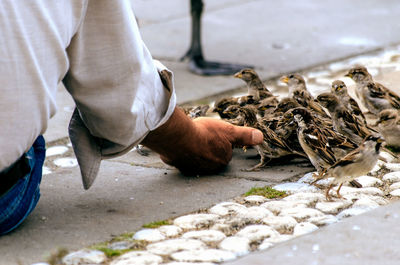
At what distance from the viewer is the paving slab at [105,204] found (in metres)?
3.82

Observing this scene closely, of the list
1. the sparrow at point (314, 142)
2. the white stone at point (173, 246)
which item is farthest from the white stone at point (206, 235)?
the sparrow at point (314, 142)

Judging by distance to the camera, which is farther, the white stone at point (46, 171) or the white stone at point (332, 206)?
the white stone at point (46, 171)

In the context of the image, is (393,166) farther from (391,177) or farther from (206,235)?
(206,235)

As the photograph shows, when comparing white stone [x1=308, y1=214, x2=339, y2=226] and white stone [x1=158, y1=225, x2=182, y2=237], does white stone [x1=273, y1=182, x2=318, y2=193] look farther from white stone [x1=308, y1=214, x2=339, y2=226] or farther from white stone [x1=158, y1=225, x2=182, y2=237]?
white stone [x1=158, y1=225, x2=182, y2=237]

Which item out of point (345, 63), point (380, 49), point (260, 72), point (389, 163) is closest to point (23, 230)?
point (389, 163)

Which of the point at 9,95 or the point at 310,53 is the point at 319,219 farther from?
the point at 310,53

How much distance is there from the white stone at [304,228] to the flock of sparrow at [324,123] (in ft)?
1.52

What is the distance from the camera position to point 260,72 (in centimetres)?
812

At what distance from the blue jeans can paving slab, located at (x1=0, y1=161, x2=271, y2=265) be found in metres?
0.07

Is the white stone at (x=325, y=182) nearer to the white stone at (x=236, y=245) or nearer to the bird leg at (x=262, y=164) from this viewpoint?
the bird leg at (x=262, y=164)

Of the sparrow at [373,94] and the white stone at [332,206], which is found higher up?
the white stone at [332,206]

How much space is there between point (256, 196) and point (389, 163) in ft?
3.74

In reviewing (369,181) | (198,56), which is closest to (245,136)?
(369,181)

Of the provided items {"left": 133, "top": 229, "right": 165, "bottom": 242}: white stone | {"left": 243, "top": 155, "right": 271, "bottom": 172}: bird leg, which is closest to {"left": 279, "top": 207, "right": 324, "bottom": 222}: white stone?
{"left": 133, "top": 229, "right": 165, "bottom": 242}: white stone
